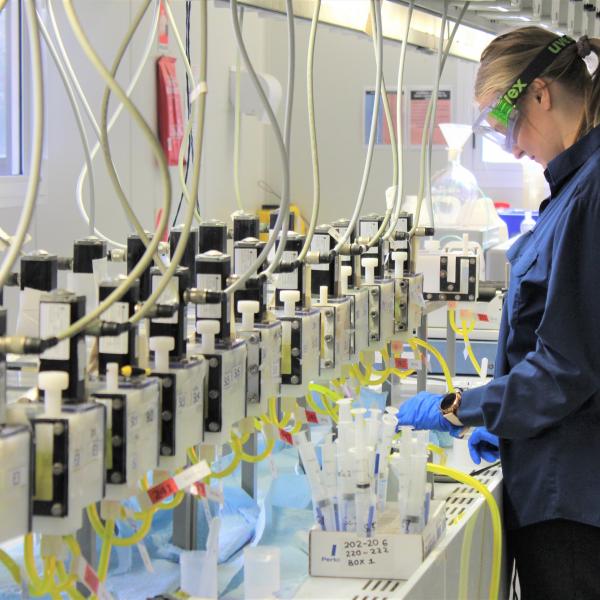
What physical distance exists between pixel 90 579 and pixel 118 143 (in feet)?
13.3

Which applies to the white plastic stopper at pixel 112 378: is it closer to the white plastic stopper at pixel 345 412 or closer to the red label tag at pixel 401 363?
the white plastic stopper at pixel 345 412

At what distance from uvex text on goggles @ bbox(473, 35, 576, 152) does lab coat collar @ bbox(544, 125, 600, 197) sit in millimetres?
104

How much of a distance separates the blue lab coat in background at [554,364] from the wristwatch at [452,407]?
3 centimetres

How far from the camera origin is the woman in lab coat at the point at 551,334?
2123 millimetres

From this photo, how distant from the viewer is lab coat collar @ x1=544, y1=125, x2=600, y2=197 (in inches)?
88.6

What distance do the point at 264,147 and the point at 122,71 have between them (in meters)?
2.41

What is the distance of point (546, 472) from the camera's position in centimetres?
227

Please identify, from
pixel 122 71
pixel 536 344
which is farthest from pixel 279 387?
pixel 122 71

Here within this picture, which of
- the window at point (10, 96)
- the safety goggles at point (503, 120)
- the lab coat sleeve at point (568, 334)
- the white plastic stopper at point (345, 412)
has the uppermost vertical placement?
the window at point (10, 96)

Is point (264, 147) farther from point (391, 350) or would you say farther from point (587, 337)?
point (587, 337)

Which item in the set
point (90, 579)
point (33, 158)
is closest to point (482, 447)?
point (90, 579)

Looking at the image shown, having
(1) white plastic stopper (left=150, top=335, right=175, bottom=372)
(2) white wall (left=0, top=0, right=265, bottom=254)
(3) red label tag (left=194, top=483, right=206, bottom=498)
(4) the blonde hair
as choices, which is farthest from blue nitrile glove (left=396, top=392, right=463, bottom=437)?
(2) white wall (left=0, top=0, right=265, bottom=254)

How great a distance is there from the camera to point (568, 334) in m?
2.11

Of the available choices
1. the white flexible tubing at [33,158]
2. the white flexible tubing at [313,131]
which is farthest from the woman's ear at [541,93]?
the white flexible tubing at [33,158]
